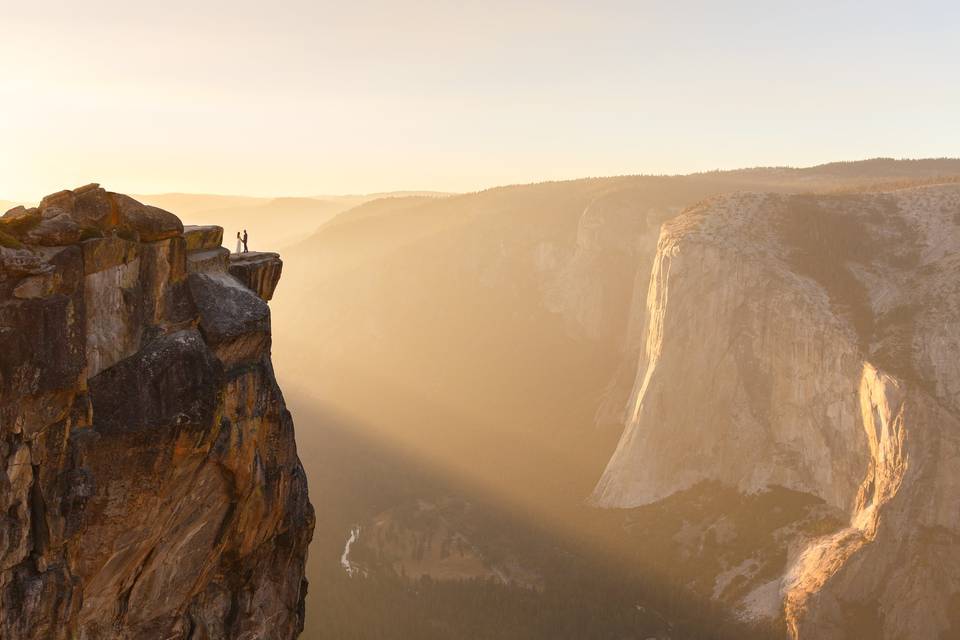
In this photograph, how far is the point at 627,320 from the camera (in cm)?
12825

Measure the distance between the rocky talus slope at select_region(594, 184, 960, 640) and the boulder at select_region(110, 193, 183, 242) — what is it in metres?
58.8

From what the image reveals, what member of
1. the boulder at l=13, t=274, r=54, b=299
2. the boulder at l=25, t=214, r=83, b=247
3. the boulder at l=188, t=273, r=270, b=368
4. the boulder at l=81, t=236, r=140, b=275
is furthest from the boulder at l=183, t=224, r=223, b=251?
the boulder at l=13, t=274, r=54, b=299

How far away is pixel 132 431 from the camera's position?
19.8 m

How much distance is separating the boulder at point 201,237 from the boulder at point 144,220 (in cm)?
114

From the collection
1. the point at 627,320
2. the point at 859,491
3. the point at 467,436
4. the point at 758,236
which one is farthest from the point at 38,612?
the point at 627,320

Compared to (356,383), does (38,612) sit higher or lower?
higher

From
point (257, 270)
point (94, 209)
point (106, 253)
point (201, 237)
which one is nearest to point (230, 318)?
point (201, 237)

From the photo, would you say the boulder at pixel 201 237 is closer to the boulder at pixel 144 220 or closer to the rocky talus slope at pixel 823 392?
the boulder at pixel 144 220

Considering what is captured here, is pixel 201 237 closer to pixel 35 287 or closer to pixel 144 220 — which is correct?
pixel 144 220

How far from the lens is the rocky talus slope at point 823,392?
206 ft

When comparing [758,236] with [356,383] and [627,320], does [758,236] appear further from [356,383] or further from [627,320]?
[356,383]

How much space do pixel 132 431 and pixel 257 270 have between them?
25.2ft

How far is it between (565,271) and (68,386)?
128960 millimetres

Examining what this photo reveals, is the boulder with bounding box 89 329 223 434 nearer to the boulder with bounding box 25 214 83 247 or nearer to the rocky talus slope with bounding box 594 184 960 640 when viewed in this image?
the boulder with bounding box 25 214 83 247
